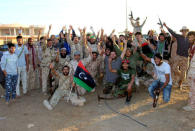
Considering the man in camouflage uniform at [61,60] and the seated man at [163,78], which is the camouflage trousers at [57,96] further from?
the seated man at [163,78]

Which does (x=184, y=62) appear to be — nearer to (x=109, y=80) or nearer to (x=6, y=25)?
(x=109, y=80)

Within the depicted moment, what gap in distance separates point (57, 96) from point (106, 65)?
6.98ft

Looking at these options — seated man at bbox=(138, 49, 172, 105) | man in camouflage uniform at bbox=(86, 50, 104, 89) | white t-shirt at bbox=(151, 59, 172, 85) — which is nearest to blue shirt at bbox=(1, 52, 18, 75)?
man in camouflage uniform at bbox=(86, 50, 104, 89)

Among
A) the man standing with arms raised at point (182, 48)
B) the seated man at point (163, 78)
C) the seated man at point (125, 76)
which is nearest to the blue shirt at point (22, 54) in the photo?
the seated man at point (125, 76)

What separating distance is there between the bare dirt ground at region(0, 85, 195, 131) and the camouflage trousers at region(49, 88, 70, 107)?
0.67 ft

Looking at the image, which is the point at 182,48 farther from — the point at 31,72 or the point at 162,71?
the point at 31,72

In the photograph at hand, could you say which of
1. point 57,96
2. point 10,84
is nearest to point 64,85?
point 57,96

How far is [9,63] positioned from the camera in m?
5.55

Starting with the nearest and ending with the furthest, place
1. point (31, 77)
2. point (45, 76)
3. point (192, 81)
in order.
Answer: point (192, 81) < point (45, 76) < point (31, 77)

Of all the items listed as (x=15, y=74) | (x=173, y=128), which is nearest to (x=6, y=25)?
(x=15, y=74)

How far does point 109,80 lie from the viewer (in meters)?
6.32

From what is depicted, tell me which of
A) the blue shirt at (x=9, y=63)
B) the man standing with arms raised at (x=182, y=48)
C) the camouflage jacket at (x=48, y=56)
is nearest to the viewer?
the blue shirt at (x=9, y=63)

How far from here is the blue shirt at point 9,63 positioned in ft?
18.0

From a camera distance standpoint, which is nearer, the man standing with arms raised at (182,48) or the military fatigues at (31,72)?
the man standing with arms raised at (182,48)
